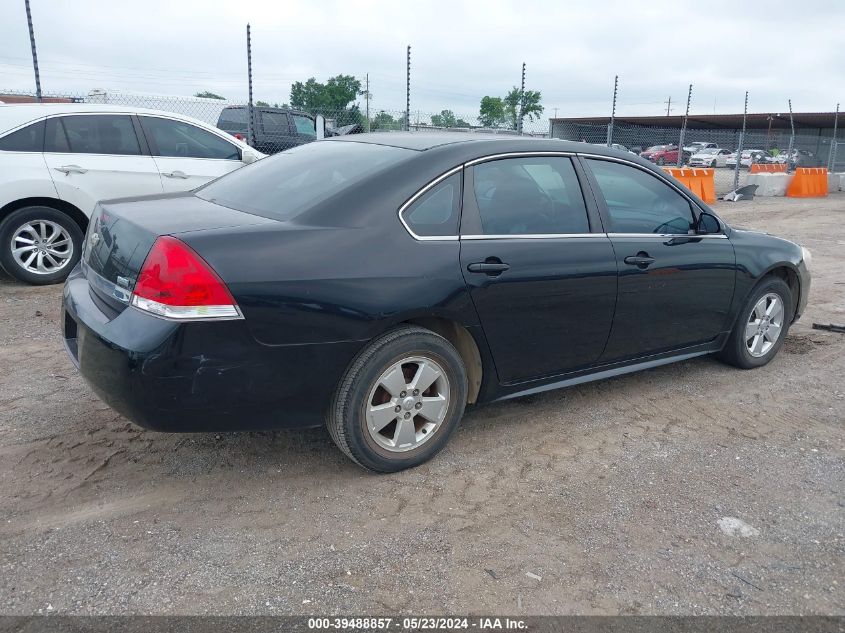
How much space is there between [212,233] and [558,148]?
2.00 meters

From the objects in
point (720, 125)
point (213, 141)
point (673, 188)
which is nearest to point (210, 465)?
point (673, 188)

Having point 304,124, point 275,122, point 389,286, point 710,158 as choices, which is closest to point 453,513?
point 389,286

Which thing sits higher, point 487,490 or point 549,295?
point 549,295

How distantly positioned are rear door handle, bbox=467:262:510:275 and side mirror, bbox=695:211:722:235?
1.64m

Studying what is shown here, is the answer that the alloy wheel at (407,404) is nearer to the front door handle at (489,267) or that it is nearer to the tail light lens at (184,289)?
the front door handle at (489,267)

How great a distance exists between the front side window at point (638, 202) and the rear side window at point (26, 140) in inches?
208

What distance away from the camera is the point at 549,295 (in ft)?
11.8

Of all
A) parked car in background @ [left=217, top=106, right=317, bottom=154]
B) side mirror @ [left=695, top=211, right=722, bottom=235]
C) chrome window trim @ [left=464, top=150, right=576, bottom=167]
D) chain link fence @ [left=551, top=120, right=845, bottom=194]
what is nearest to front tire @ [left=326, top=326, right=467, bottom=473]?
chrome window trim @ [left=464, top=150, right=576, bottom=167]

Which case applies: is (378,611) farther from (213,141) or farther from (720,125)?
(720,125)

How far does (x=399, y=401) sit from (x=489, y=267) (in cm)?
76

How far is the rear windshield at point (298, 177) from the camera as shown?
328 centimetres

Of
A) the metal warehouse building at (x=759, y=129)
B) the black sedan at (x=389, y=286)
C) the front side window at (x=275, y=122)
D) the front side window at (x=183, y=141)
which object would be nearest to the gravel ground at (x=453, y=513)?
the black sedan at (x=389, y=286)

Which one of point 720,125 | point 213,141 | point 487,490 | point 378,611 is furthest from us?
point 720,125

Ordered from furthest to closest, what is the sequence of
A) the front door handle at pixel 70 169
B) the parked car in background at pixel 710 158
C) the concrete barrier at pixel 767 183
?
1. the parked car in background at pixel 710 158
2. the concrete barrier at pixel 767 183
3. the front door handle at pixel 70 169
